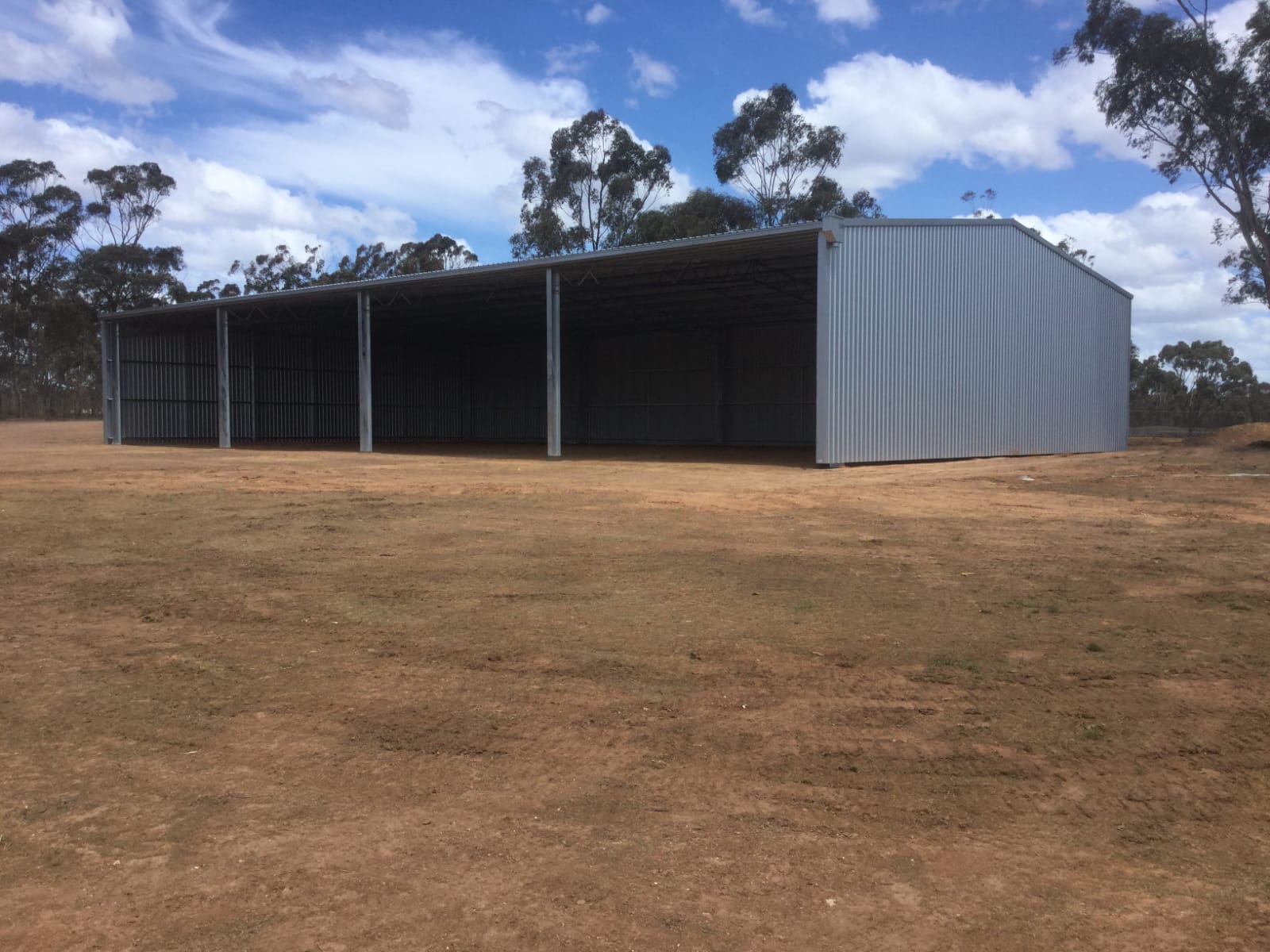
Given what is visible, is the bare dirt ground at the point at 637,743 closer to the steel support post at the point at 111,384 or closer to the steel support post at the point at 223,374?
the steel support post at the point at 223,374

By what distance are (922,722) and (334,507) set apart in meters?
12.0

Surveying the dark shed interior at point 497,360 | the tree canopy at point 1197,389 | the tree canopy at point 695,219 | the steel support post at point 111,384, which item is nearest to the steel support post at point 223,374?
the dark shed interior at point 497,360

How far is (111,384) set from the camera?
4319cm

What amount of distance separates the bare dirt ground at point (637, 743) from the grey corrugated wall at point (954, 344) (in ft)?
46.0

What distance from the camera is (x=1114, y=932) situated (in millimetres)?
3590

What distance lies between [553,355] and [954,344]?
1273 cm

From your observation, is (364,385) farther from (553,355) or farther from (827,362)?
(827,362)

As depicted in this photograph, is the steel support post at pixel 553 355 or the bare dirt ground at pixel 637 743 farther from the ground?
the steel support post at pixel 553 355

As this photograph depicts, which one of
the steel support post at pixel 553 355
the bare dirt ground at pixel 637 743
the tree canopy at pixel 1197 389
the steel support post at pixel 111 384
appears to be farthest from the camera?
the tree canopy at pixel 1197 389

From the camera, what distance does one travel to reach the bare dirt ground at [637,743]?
12.4 feet

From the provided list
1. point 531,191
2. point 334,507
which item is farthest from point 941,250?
point 531,191

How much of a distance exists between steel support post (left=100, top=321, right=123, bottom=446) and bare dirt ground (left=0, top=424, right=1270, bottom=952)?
3483 cm

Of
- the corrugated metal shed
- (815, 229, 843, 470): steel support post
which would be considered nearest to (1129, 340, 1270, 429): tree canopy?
the corrugated metal shed

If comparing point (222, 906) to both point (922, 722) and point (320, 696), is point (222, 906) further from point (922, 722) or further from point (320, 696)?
point (922, 722)
